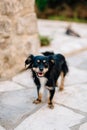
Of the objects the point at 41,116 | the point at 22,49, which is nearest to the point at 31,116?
the point at 41,116

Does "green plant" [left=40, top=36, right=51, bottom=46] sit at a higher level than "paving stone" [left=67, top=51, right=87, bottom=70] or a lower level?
higher

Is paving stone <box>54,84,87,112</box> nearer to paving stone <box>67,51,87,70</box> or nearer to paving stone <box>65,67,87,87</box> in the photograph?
paving stone <box>65,67,87,87</box>

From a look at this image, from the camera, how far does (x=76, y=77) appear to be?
5609 millimetres

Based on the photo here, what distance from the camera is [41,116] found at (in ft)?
13.7

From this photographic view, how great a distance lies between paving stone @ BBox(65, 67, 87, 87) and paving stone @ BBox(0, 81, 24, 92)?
0.83 metres

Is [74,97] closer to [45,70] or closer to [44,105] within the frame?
[44,105]

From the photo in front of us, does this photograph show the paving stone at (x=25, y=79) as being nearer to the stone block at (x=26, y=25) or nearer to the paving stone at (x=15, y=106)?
the paving stone at (x=15, y=106)

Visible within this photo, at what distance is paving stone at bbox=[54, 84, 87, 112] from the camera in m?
4.47

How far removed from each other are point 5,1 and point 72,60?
2.13 m

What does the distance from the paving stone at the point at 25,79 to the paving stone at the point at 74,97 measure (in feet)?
1.93

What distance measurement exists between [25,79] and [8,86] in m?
0.42

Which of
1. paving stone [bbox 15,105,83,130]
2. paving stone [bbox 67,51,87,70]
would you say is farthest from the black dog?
paving stone [bbox 67,51,87,70]

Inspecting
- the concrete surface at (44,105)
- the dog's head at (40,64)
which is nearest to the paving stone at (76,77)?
the concrete surface at (44,105)

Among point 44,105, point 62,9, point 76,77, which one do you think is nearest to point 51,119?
point 44,105
